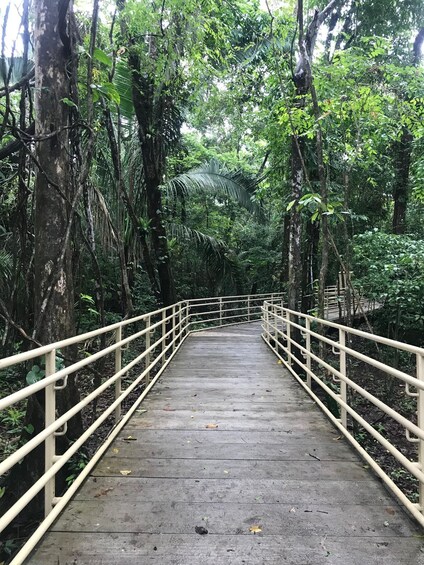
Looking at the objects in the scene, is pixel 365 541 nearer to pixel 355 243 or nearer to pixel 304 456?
pixel 304 456

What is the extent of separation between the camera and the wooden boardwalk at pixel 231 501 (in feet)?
7.71

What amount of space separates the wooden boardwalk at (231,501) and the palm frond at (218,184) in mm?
8880

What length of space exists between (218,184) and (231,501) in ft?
40.8

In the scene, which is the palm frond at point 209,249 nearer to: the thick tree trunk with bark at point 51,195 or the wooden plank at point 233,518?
the thick tree trunk with bark at point 51,195

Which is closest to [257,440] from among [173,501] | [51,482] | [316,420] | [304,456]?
[304,456]

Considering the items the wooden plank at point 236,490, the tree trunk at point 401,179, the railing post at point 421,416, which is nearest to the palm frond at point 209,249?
the tree trunk at point 401,179

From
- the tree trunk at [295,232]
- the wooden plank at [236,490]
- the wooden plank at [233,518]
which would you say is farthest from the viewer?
the tree trunk at [295,232]

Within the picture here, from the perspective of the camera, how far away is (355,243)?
1132 cm

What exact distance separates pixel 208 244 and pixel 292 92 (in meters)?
5.34

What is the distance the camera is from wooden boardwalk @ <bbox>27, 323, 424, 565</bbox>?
235 centimetres

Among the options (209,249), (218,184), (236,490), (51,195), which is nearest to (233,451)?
(236,490)

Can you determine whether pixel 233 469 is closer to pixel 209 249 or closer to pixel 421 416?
pixel 421 416

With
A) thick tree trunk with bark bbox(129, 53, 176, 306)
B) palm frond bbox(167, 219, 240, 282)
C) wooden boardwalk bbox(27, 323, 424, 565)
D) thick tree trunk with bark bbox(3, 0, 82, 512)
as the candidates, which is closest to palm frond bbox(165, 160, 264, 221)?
palm frond bbox(167, 219, 240, 282)

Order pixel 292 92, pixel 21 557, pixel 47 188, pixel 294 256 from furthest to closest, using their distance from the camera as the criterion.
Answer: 1. pixel 292 92
2. pixel 294 256
3. pixel 47 188
4. pixel 21 557
